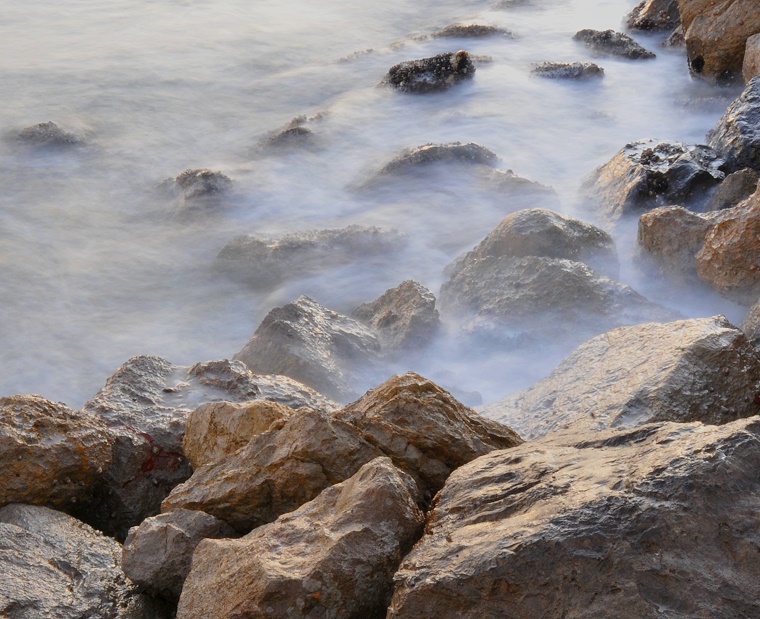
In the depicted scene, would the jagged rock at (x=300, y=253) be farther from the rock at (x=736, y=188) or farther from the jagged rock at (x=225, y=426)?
the jagged rock at (x=225, y=426)

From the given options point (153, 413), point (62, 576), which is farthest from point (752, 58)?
point (62, 576)

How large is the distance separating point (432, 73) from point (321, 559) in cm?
936

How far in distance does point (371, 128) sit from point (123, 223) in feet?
10.2

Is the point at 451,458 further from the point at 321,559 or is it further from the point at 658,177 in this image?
the point at 658,177

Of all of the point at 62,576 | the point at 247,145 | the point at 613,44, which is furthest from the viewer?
the point at 613,44

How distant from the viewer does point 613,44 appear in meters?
11.7

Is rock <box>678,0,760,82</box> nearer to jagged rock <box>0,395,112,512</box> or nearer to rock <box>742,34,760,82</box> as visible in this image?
rock <box>742,34,760,82</box>

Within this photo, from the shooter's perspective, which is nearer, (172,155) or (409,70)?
(172,155)

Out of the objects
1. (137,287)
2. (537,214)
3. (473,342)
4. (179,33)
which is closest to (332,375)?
(473,342)

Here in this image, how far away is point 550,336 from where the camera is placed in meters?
5.34

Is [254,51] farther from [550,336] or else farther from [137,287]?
[550,336]

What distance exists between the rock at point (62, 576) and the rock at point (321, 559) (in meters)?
0.45

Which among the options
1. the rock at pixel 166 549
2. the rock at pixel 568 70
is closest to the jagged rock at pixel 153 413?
the rock at pixel 166 549

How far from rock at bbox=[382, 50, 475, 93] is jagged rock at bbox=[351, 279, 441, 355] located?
18.1 feet
